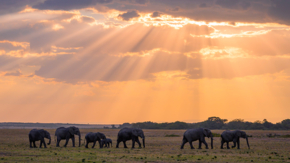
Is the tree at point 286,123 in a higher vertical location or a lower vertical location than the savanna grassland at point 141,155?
higher

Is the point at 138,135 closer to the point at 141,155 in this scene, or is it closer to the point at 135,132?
the point at 135,132

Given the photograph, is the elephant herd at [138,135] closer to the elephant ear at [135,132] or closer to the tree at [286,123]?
the elephant ear at [135,132]

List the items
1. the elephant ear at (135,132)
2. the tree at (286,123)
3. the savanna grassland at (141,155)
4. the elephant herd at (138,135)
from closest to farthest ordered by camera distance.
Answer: the savanna grassland at (141,155) → the elephant herd at (138,135) → the elephant ear at (135,132) → the tree at (286,123)

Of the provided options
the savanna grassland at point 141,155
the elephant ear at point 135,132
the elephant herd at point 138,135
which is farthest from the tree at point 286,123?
the elephant ear at point 135,132

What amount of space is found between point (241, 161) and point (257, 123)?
165964mm

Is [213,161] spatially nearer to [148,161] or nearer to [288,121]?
[148,161]

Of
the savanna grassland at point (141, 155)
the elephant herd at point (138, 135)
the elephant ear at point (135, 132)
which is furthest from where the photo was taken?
the elephant ear at point (135, 132)

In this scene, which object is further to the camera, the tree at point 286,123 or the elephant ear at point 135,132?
the tree at point 286,123

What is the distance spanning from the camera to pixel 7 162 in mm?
29469

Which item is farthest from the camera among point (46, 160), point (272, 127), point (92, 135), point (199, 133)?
point (272, 127)

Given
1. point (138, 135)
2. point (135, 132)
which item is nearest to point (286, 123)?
point (138, 135)

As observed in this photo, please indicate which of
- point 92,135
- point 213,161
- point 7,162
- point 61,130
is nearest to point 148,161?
point 213,161

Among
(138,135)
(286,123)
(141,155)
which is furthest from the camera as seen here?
(286,123)

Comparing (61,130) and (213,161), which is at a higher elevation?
(61,130)
